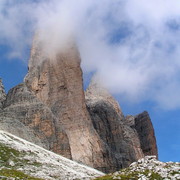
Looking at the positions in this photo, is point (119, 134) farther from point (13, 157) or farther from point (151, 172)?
point (151, 172)

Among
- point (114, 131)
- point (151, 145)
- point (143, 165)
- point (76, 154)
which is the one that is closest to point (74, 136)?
Answer: point (76, 154)

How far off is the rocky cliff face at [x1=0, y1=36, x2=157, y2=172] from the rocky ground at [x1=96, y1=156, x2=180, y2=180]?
193 feet

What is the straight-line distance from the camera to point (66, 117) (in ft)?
378

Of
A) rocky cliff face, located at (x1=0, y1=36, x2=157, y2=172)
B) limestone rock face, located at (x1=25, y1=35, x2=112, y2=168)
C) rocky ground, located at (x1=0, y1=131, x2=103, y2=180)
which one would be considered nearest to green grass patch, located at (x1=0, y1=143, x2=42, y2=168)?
rocky ground, located at (x1=0, y1=131, x2=103, y2=180)

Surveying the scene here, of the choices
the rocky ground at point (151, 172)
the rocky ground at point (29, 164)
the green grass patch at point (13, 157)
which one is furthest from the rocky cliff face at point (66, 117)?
the rocky ground at point (151, 172)

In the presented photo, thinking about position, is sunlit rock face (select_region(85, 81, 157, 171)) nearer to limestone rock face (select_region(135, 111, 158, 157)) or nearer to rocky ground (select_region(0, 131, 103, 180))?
limestone rock face (select_region(135, 111, 158, 157))

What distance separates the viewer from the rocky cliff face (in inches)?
3925

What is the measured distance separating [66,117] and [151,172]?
8264cm

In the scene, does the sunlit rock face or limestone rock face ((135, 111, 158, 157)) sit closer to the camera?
the sunlit rock face

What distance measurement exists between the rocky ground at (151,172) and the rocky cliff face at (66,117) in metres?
58.9

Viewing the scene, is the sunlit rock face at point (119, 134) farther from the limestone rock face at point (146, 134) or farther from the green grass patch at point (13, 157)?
the green grass patch at point (13, 157)

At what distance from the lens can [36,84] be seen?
12425cm

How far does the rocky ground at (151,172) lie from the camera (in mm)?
32375

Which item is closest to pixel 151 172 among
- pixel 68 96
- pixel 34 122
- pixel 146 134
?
pixel 34 122
